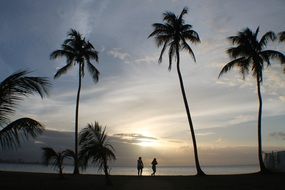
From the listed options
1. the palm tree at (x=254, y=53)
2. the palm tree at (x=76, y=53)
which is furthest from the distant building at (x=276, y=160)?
the palm tree at (x=76, y=53)

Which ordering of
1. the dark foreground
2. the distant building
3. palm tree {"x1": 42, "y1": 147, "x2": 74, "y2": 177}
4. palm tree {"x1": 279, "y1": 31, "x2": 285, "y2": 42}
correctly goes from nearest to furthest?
the dark foreground → palm tree {"x1": 42, "y1": 147, "x2": 74, "y2": 177} → palm tree {"x1": 279, "y1": 31, "x2": 285, "y2": 42} → the distant building

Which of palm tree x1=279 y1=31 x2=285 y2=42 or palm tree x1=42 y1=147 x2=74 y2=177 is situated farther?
palm tree x1=279 y1=31 x2=285 y2=42

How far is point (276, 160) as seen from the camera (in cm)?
3869

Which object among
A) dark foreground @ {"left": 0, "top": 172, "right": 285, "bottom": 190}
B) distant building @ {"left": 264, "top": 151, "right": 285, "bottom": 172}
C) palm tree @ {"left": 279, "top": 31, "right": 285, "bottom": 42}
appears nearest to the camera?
dark foreground @ {"left": 0, "top": 172, "right": 285, "bottom": 190}

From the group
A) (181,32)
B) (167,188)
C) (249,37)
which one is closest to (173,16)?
(181,32)

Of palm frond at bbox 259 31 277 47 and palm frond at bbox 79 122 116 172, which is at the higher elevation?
palm frond at bbox 259 31 277 47

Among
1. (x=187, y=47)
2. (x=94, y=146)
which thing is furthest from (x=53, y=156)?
(x=187, y=47)

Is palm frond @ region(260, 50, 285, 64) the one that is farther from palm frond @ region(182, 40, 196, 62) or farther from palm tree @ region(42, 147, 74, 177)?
palm tree @ region(42, 147, 74, 177)

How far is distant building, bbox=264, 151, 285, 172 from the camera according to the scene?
36612 millimetres

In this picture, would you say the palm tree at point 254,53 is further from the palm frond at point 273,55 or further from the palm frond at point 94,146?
the palm frond at point 94,146

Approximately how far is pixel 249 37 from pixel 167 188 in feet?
67.0

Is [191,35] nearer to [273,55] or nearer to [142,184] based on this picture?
[273,55]

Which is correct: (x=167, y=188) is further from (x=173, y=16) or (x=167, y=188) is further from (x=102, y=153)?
(x=173, y=16)

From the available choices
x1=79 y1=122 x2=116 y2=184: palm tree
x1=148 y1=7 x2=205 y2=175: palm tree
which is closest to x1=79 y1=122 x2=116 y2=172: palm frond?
x1=79 y1=122 x2=116 y2=184: palm tree
